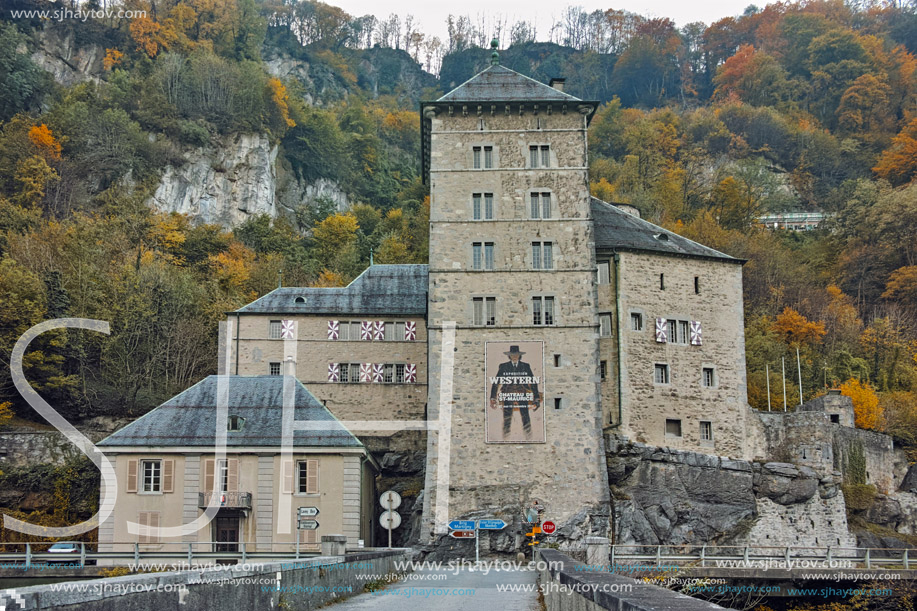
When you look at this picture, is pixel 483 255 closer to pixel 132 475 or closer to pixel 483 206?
pixel 483 206

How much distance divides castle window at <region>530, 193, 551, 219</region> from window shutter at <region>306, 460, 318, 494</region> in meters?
14.2

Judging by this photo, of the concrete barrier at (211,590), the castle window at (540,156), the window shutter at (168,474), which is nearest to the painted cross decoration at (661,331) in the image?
the castle window at (540,156)

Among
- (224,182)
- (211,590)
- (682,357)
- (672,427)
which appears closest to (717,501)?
(672,427)

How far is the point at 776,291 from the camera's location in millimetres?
69938

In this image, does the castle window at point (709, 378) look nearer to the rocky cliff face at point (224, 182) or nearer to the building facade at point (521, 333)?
the building facade at point (521, 333)

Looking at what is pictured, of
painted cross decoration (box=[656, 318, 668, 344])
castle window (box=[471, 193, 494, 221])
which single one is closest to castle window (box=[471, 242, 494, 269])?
castle window (box=[471, 193, 494, 221])

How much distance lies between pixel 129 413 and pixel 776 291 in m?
42.5

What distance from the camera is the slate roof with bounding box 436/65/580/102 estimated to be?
4525cm

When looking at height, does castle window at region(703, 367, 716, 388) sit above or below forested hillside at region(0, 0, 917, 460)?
below

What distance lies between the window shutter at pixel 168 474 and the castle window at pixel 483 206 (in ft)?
52.5

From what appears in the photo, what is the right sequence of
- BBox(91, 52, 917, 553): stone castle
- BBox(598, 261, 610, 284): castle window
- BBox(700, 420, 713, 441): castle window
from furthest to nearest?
BBox(598, 261, 610, 284): castle window → BBox(700, 420, 713, 441): castle window → BBox(91, 52, 917, 553): stone castle

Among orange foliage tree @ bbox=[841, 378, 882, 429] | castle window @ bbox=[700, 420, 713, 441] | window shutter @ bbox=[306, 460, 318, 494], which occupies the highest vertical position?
orange foliage tree @ bbox=[841, 378, 882, 429]

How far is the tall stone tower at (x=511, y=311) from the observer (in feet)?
135

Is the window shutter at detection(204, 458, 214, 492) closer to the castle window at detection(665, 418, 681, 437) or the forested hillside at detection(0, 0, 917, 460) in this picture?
the forested hillside at detection(0, 0, 917, 460)
